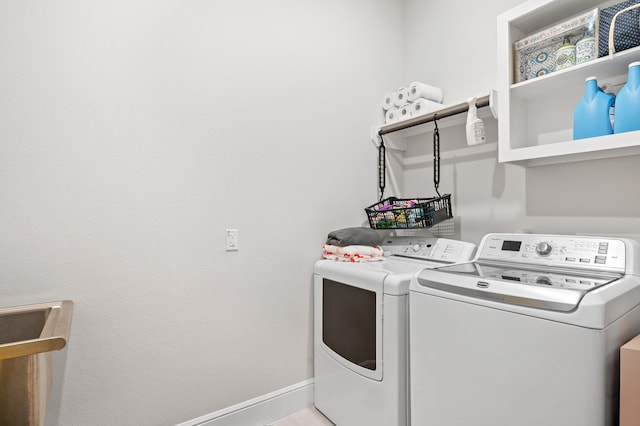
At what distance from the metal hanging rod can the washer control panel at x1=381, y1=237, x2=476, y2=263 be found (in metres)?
0.71

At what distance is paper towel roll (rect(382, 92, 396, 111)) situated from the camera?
7.74 feet

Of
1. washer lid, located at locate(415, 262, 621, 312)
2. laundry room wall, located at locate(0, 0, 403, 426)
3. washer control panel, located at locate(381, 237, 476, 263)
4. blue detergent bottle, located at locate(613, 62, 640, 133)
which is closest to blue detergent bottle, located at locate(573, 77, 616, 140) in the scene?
blue detergent bottle, located at locate(613, 62, 640, 133)

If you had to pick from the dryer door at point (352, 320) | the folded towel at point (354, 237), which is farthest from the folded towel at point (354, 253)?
the dryer door at point (352, 320)

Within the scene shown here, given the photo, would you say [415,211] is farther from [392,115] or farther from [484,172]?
[392,115]

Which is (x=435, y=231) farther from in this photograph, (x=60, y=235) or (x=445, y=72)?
(x=60, y=235)

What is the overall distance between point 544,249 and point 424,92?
119 cm

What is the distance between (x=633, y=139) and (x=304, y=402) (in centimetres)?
202

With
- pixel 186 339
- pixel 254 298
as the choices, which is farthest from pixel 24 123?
pixel 254 298

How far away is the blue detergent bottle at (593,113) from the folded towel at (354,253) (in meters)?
1.08

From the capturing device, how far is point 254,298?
6.31 ft

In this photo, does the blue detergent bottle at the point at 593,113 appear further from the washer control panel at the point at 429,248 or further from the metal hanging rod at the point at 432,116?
the washer control panel at the point at 429,248

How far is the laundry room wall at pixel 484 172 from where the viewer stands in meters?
1.61

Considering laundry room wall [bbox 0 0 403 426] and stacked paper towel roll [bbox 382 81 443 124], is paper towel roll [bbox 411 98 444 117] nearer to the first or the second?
stacked paper towel roll [bbox 382 81 443 124]

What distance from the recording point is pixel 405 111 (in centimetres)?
226
